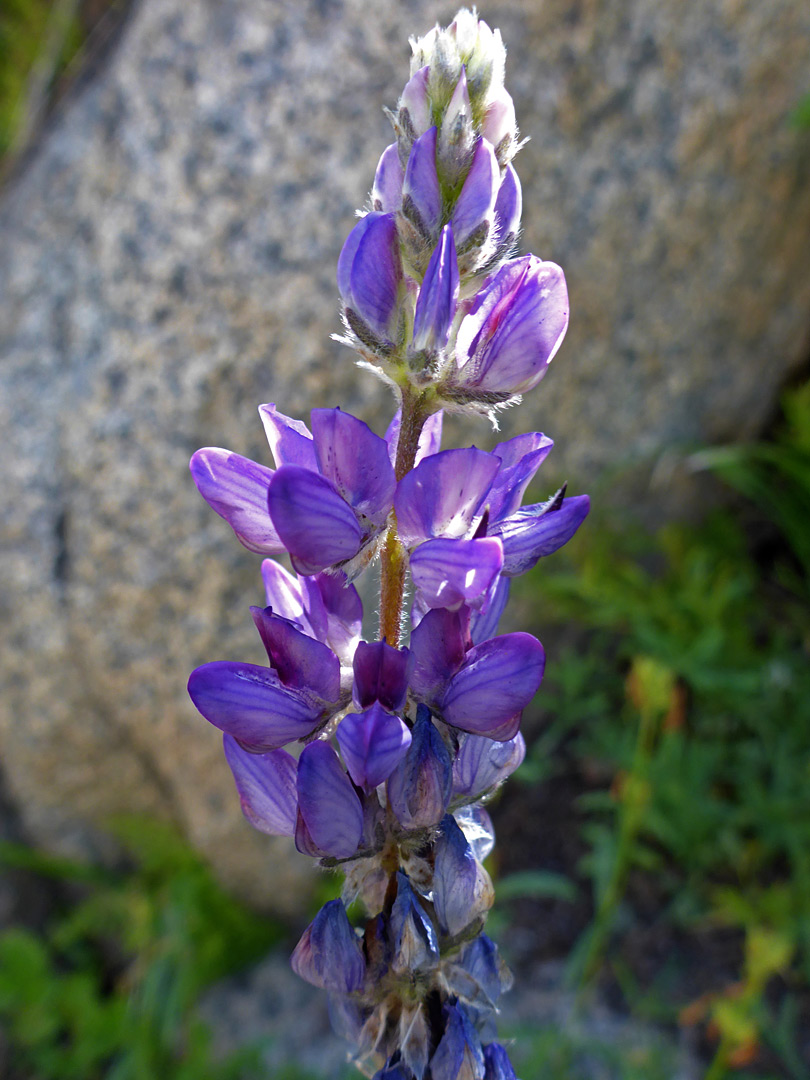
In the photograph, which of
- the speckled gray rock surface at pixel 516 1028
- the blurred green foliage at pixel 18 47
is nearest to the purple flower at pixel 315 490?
the speckled gray rock surface at pixel 516 1028

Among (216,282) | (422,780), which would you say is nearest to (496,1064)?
(422,780)

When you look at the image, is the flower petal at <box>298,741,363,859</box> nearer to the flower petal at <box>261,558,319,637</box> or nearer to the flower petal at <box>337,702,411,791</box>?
the flower petal at <box>337,702,411,791</box>

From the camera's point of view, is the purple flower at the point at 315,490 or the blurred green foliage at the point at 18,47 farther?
the blurred green foliage at the point at 18,47

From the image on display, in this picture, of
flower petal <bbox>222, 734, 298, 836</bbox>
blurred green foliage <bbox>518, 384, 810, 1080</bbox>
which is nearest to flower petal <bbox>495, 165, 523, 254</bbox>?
flower petal <bbox>222, 734, 298, 836</bbox>

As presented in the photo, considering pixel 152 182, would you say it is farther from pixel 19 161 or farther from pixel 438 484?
pixel 438 484

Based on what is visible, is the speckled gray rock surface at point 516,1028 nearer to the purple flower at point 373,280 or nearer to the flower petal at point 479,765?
the flower petal at point 479,765

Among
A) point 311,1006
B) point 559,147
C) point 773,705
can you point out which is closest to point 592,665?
point 773,705
